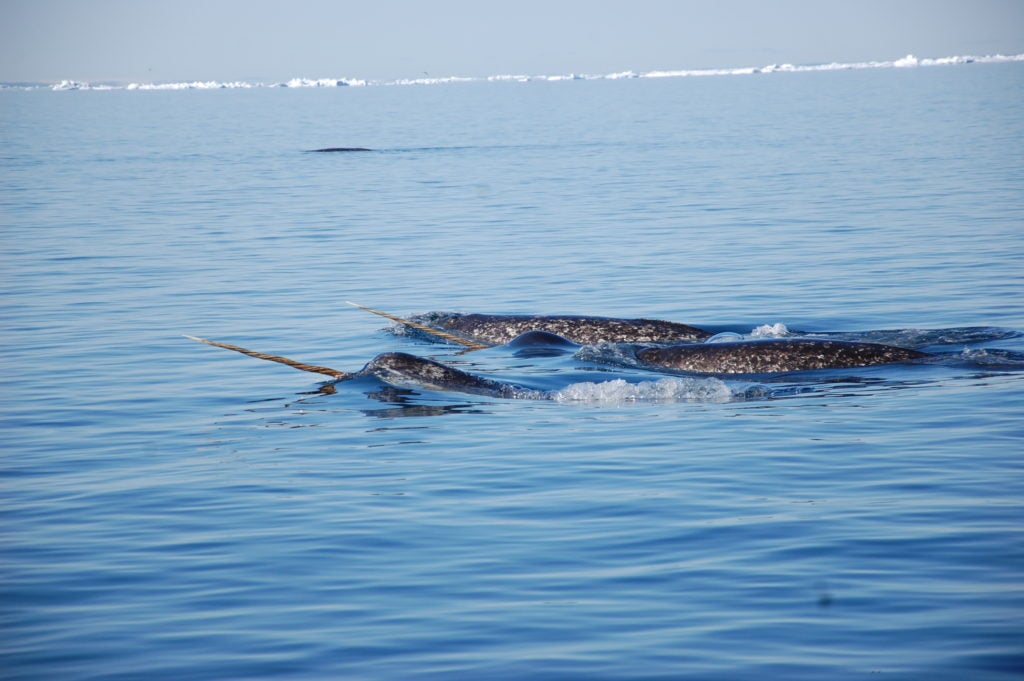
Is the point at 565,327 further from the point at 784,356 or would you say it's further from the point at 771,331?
the point at 784,356

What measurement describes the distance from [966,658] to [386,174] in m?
49.0

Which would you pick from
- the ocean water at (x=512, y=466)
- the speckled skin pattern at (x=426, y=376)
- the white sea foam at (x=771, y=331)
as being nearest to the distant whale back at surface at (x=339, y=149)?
the ocean water at (x=512, y=466)

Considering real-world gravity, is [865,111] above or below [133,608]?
above

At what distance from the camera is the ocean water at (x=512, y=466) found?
820cm

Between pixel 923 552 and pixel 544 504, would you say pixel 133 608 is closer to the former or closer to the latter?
pixel 544 504

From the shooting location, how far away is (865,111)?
3620 inches

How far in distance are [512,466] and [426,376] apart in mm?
3952

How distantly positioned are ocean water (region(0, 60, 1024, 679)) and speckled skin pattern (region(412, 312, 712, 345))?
807mm

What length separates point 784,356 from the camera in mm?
17109

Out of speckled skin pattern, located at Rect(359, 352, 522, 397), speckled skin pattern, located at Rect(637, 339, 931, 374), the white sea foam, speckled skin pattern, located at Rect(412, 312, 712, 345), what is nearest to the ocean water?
speckled skin pattern, located at Rect(359, 352, 522, 397)

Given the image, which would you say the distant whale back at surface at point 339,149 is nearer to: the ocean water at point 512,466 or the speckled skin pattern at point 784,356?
the ocean water at point 512,466

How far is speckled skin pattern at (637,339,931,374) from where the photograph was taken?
17.0m

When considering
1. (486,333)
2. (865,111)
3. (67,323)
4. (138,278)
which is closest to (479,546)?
(486,333)

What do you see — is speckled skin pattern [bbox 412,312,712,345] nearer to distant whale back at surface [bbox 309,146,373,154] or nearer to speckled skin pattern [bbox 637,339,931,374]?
speckled skin pattern [bbox 637,339,931,374]
